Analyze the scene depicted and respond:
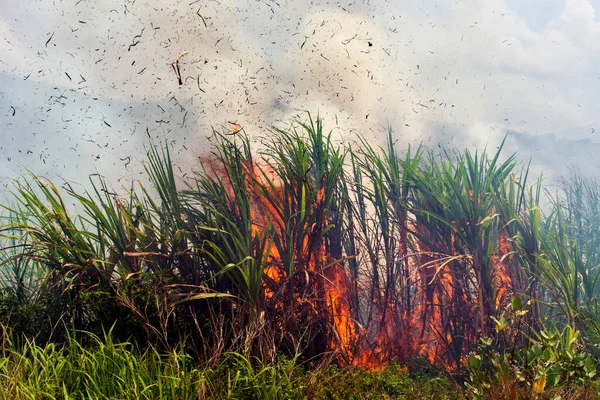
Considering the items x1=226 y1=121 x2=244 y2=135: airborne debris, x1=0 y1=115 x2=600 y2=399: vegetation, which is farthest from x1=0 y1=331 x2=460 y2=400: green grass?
x1=226 y1=121 x2=244 y2=135: airborne debris

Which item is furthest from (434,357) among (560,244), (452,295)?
(560,244)

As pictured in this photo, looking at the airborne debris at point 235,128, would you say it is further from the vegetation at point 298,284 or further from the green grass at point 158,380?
the green grass at point 158,380

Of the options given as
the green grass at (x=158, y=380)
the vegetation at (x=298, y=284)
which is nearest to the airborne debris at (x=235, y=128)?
the vegetation at (x=298, y=284)

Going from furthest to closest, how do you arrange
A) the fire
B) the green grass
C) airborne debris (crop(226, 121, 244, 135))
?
airborne debris (crop(226, 121, 244, 135))
the fire
the green grass

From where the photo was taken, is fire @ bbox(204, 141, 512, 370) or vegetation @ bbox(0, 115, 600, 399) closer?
vegetation @ bbox(0, 115, 600, 399)

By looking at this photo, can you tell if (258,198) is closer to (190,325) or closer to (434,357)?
(190,325)

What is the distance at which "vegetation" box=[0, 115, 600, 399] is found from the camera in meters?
3.50

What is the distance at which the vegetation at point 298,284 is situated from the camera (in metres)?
3.50

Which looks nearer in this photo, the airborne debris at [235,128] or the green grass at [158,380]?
the green grass at [158,380]

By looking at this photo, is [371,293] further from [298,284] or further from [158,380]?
[158,380]

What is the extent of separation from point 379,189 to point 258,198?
41.4 inches

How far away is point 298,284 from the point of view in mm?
4383

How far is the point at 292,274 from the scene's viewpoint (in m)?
4.23

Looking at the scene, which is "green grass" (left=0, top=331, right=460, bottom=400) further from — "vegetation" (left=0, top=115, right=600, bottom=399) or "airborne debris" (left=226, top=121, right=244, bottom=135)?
"airborne debris" (left=226, top=121, right=244, bottom=135)
